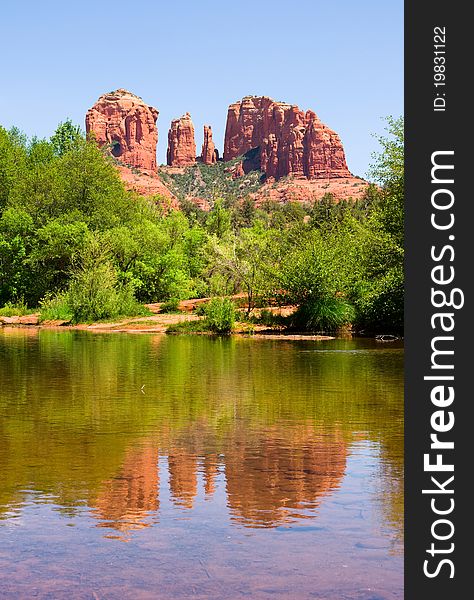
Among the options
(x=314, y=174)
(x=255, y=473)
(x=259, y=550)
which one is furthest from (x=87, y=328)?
(x=314, y=174)

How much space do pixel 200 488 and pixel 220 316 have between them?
3051 centimetres

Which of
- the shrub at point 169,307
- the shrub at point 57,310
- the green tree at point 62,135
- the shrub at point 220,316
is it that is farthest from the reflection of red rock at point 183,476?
the green tree at point 62,135

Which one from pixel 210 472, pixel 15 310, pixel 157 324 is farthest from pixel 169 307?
pixel 210 472

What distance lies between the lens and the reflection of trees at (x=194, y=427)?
30.9ft

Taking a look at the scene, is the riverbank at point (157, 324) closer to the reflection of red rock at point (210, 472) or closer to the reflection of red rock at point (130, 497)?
the reflection of red rock at point (210, 472)

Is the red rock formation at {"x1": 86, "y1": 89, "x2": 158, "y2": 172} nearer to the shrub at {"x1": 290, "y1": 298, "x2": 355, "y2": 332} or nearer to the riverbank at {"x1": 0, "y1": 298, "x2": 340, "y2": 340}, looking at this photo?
the riverbank at {"x1": 0, "y1": 298, "x2": 340, "y2": 340}

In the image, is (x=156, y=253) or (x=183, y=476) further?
(x=156, y=253)

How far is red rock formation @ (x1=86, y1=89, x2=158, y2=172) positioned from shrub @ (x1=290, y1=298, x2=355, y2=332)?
149338 mm

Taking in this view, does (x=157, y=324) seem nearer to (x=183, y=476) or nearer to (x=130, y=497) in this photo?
(x=183, y=476)

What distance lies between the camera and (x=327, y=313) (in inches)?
1550

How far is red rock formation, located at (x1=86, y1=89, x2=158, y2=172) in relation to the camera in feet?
618

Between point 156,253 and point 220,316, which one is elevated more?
point 156,253

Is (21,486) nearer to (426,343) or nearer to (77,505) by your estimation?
(77,505)

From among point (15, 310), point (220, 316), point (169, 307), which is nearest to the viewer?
point (220, 316)
